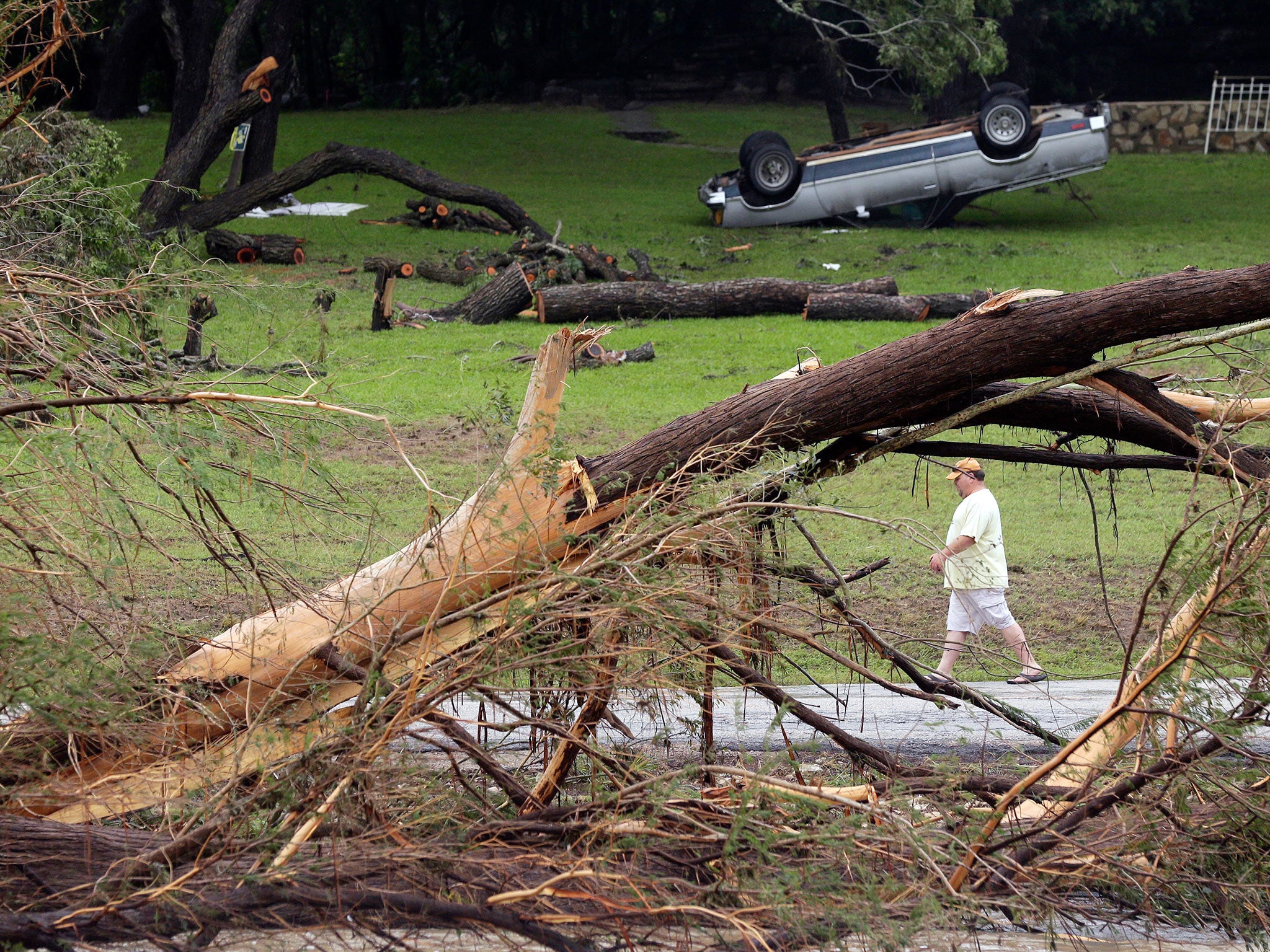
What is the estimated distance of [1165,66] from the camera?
30250mm

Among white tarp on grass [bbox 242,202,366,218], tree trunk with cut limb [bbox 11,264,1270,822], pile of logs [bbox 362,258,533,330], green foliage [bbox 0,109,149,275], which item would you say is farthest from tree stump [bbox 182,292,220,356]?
white tarp on grass [bbox 242,202,366,218]

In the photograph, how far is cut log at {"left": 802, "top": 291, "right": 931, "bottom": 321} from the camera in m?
14.1

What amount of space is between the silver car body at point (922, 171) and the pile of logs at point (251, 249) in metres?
7.08

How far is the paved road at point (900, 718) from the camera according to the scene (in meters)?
6.25

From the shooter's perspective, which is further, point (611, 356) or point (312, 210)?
point (312, 210)

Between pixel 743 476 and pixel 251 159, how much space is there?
1741cm

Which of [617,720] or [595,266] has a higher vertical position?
[595,266]

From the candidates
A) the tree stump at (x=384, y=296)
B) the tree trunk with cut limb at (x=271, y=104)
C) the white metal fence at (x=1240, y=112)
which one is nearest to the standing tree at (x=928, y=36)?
the tree trunk with cut limb at (x=271, y=104)

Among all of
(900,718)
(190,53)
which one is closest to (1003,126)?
(190,53)

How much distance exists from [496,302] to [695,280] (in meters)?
3.71

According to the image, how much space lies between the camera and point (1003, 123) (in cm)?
1902

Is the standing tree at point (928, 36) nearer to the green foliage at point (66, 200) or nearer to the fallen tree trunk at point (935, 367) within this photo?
the green foliage at point (66, 200)

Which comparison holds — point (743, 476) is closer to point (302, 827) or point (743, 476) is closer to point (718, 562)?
point (718, 562)

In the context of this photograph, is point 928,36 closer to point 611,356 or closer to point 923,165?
point 923,165
